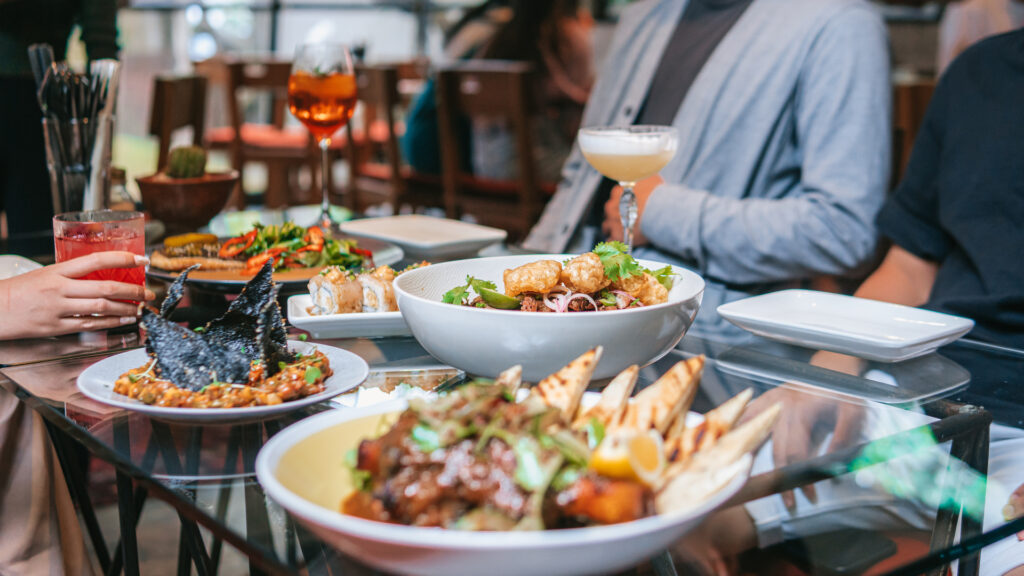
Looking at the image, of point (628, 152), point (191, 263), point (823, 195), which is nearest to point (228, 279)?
point (191, 263)

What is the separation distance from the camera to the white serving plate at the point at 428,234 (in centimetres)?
141

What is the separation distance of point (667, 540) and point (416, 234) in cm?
109

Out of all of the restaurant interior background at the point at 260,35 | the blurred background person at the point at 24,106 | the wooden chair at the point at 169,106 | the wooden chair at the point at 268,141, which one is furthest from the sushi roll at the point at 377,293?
the restaurant interior background at the point at 260,35

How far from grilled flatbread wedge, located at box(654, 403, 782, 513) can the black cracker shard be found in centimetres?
39

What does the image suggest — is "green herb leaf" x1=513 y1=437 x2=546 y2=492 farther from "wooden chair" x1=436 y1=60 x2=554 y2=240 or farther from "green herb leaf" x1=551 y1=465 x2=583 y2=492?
"wooden chair" x1=436 y1=60 x2=554 y2=240

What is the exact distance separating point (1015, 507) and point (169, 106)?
277 centimetres

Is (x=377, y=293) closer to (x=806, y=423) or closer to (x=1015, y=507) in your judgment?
(x=806, y=423)

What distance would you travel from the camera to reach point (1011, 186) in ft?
4.57

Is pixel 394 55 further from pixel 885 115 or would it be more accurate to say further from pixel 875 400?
pixel 875 400

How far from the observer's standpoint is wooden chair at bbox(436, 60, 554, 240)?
3268mm

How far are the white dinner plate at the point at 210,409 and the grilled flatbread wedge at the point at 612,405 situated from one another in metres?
0.23

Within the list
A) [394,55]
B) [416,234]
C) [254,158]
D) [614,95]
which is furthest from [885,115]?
[394,55]

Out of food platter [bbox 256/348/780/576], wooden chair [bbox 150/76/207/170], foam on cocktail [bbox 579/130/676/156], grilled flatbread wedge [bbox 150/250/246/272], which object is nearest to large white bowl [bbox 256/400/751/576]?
food platter [bbox 256/348/780/576]

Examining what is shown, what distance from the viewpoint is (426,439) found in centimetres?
48
